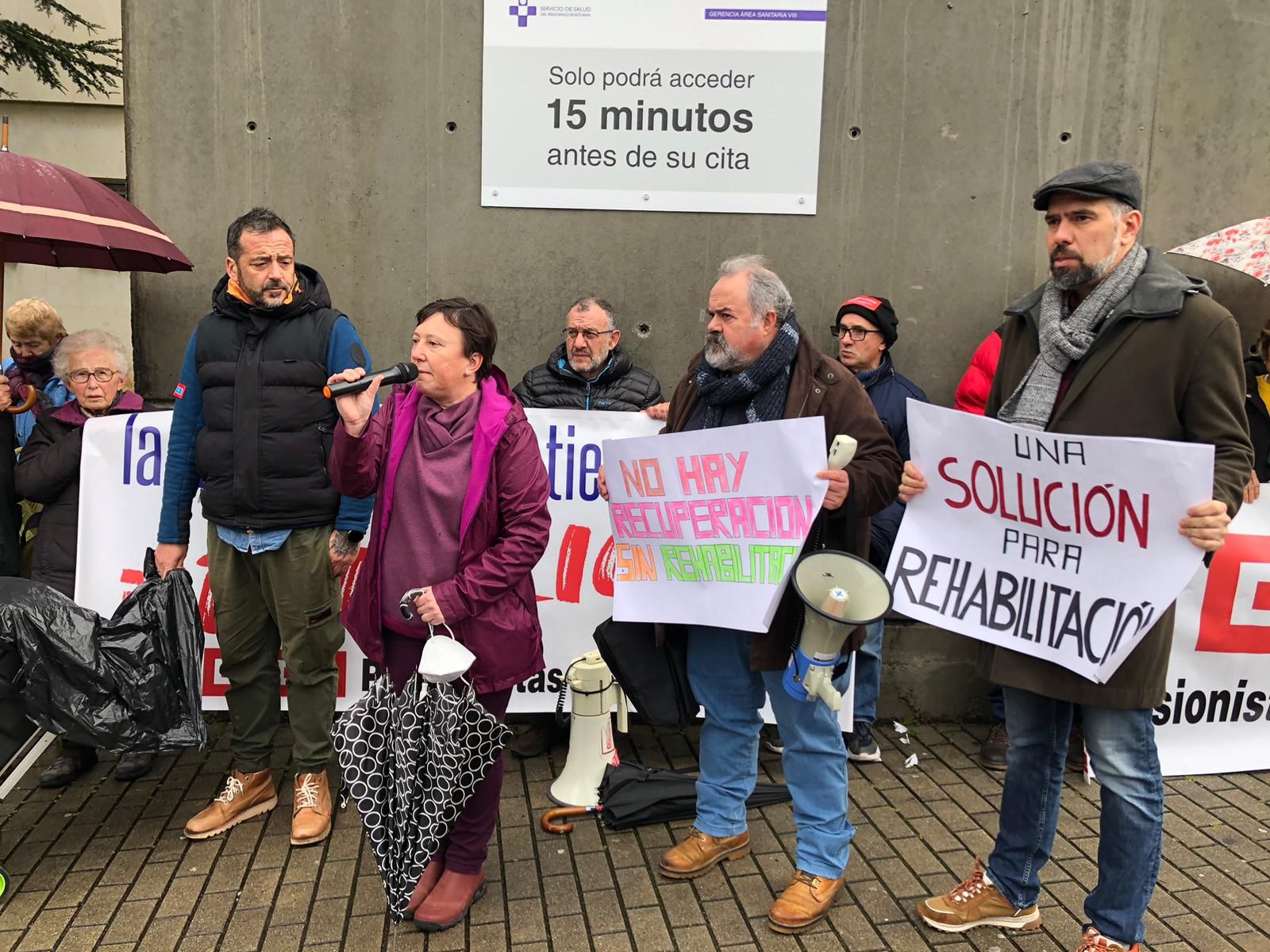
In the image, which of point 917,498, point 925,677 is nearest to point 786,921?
point 917,498

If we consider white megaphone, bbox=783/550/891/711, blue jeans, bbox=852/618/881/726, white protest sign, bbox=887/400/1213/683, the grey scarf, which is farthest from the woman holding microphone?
blue jeans, bbox=852/618/881/726

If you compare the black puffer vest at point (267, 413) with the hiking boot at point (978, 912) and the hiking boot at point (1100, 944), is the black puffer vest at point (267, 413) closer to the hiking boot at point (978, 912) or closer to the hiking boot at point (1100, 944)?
the hiking boot at point (978, 912)

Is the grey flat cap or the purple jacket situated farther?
the purple jacket

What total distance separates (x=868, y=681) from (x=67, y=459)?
3711 mm

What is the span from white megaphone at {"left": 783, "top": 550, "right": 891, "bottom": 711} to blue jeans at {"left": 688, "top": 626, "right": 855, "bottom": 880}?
190 mm

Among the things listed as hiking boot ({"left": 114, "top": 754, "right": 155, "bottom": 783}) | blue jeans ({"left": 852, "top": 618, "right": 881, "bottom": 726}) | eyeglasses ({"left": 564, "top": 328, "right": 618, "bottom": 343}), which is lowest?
hiking boot ({"left": 114, "top": 754, "right": 155, "bottom": 783})

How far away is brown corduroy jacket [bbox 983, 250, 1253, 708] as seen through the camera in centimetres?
244

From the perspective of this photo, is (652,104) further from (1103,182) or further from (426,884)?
(426,884)

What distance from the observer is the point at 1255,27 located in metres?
4.83

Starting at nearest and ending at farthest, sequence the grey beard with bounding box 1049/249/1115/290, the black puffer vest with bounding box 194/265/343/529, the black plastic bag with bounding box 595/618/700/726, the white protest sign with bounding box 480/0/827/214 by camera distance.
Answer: the grey beard with bounding box 1049/249/1115/290, the black plastic bag with bounding box 595/618/700/726, the black puffer vest with bounding box 194/265/343/529, the white protest sign with bounding box 480/0/827/214

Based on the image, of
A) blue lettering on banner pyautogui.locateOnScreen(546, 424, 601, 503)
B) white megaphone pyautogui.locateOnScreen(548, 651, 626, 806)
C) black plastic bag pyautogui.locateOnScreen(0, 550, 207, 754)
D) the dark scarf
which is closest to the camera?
the dark scarf

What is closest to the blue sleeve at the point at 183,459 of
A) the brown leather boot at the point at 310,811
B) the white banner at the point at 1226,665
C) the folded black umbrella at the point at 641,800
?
the brown leather boot at the point at 310,811

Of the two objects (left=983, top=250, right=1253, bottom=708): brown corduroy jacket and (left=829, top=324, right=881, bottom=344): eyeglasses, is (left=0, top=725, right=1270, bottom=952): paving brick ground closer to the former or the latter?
(left=983, top=250, right=1253, bottom=708): brown corduroy jacket

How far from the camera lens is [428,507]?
2898 millimetres
